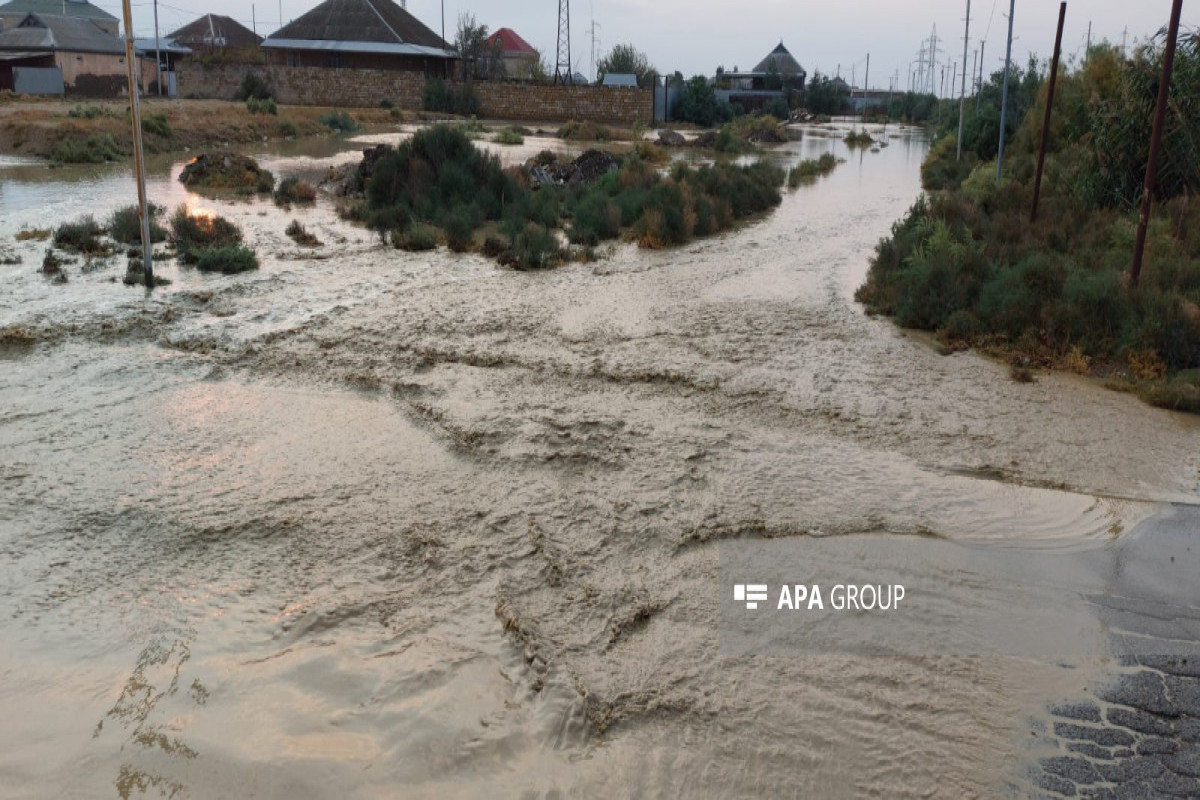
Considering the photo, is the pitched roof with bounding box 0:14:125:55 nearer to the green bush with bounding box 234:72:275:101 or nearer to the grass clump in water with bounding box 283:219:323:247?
the green bush with bounding box 234:72:275:101

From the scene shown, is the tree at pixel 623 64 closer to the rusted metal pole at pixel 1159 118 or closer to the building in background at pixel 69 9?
the building in background at pixel 69 9

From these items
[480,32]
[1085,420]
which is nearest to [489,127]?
[480,32]

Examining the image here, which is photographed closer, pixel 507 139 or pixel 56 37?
pixel 507 139

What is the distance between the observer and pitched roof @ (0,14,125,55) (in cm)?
5316

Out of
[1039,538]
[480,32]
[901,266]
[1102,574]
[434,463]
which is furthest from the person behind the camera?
[480,32]

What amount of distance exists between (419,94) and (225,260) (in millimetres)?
54321

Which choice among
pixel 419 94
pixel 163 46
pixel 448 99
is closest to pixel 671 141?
pixel 448 99

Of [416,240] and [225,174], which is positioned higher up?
[225,174]

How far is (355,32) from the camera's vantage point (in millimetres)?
68688

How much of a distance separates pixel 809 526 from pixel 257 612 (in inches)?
136

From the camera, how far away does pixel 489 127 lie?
54.3m

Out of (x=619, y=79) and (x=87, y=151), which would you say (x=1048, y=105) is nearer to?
(x=87, y=151)

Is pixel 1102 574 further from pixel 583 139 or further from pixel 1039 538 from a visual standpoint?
pixel 583 139

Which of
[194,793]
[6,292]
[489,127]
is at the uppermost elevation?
[489,127]
